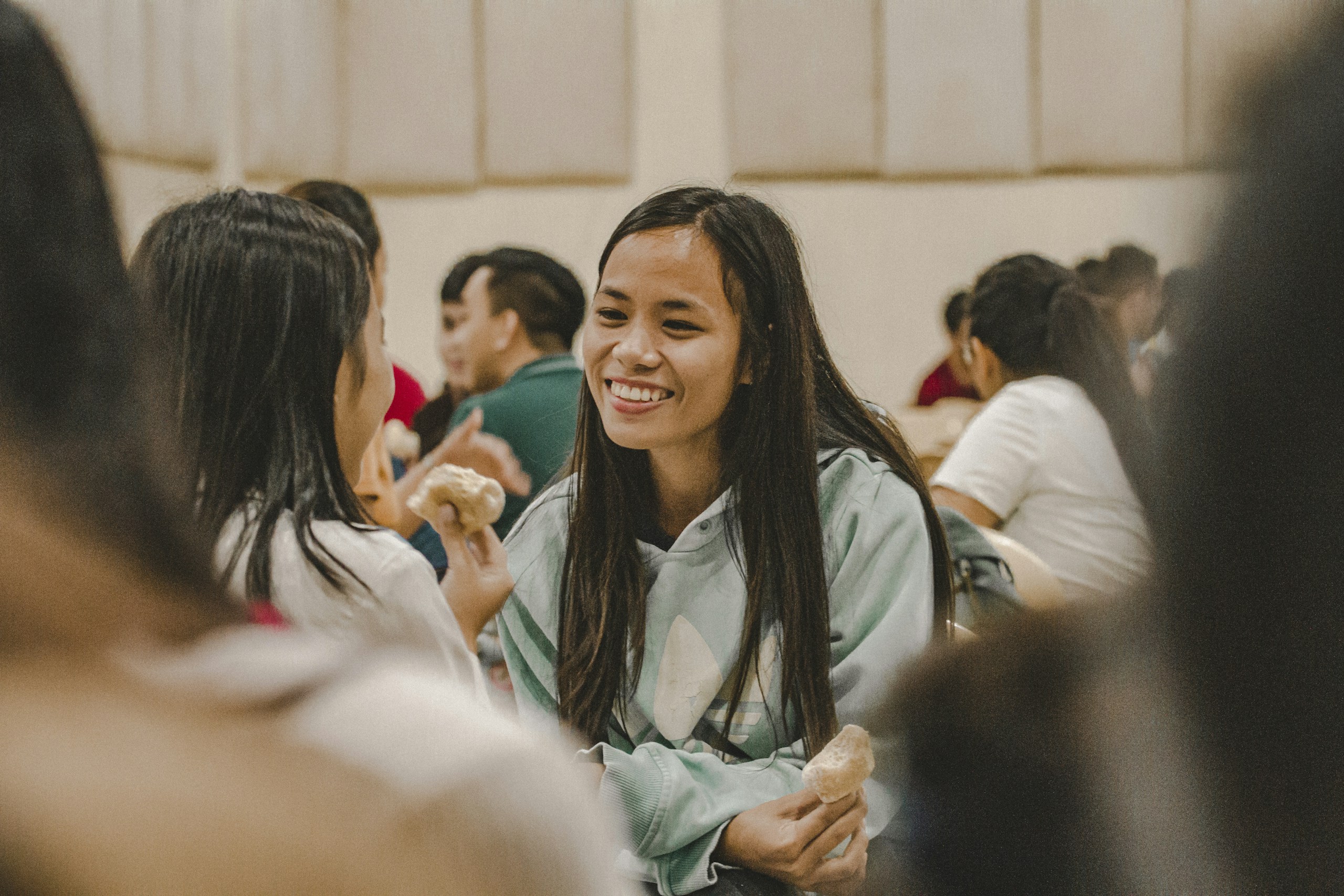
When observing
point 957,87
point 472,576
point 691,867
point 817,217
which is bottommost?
point 691,867

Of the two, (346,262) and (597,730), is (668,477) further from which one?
(346,262)

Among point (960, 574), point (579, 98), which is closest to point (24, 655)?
point (960, 574)

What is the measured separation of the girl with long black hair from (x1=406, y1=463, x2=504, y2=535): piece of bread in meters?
0.14

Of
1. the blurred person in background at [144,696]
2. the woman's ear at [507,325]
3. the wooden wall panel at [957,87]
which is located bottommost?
the blurred person in background at [144,696]

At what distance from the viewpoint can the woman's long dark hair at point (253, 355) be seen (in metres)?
1.37

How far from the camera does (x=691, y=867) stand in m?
1.36

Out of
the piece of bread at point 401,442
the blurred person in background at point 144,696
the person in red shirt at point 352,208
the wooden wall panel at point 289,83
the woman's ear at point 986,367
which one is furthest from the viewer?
the wooden wall panel at point 289,83

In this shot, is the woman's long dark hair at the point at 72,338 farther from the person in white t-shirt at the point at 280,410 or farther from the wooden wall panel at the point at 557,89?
the wooden wall panel at the point at 557,89

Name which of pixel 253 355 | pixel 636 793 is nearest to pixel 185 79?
pixel 253 355

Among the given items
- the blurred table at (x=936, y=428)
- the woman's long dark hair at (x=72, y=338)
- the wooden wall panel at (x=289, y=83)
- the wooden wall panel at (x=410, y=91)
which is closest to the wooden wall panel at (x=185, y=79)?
the wooden wall panel at (x=289, y=83)

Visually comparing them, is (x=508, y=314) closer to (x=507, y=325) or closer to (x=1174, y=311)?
(x=507, y=325)

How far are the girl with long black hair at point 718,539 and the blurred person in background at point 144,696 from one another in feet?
3.23

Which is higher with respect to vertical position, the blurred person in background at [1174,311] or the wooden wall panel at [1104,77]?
the wooden wall panel at [1104,77]

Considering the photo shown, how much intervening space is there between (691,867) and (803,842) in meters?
0.13
